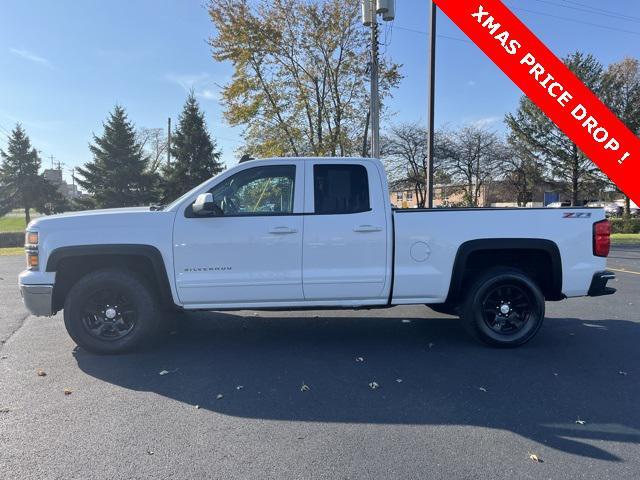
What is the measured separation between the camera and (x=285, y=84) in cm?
1992

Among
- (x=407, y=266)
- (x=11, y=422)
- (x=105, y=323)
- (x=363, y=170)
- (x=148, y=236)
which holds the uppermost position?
(x=363, y=170)

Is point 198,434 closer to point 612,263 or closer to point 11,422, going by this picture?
point 11,422

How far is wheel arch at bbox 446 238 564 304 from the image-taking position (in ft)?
15.3

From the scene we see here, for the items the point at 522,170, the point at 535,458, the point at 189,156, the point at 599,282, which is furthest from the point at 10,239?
the point at 522,170

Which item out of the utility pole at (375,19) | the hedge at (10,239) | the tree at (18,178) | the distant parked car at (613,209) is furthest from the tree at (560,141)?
the tree at (18,178)

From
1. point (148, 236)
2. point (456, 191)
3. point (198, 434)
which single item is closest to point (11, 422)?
point (198, 434)

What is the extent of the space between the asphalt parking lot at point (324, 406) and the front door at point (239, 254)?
0.68m

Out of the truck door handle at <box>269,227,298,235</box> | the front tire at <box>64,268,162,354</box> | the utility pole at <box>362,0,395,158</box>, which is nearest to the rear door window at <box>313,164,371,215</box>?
the truck door handle at <box>269,227,298,235</box>

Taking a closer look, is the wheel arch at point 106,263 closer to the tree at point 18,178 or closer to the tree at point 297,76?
the tree at point 297,76

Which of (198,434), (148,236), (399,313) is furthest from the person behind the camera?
(399,313)

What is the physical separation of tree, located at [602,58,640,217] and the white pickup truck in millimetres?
31740

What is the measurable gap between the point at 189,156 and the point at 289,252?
3314cm

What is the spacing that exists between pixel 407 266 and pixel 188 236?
2.27 metres

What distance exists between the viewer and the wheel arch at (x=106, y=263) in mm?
4426
